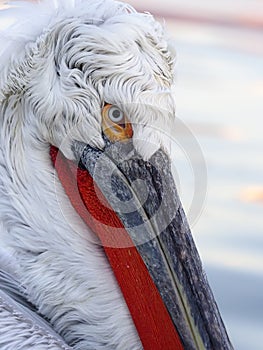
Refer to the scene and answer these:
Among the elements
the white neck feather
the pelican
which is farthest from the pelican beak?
the white neck feather

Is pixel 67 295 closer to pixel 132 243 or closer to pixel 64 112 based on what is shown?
pixel 132 243

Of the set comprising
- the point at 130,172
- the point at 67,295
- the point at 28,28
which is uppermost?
the point at 28,28

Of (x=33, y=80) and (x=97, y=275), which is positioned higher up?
(x=33, y=80)

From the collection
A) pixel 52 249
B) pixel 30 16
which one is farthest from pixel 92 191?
pixel 30 16

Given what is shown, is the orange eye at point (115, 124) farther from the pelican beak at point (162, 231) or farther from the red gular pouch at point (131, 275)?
the red gular pouch at point (131, 275)

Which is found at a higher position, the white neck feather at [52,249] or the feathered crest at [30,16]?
the feathered crest at [30,16]

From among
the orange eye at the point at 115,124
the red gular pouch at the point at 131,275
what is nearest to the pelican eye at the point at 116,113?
the orange eye at the point at 115,124

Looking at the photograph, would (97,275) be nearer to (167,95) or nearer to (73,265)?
(73,265)

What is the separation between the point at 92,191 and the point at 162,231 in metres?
0.30

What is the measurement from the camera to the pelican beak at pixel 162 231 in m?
5.11

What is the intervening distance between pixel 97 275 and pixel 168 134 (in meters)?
0.56

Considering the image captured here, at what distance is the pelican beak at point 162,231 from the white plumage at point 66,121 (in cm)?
7

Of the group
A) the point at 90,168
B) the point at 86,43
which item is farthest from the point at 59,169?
the point at 86,43

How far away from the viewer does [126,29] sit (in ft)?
16.9
